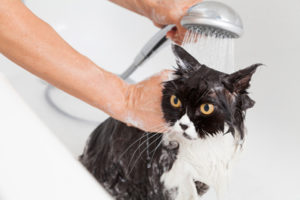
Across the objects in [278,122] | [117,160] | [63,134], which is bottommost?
[278,122]

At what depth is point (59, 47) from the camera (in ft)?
1.98

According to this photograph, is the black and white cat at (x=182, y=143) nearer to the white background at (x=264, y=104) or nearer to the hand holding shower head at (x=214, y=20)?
the hand holding shower head at (x=214, y=20)

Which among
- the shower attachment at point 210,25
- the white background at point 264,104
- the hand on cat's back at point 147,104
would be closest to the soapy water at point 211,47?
the shower attachment at point 210,25

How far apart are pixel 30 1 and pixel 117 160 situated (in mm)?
Result: 886

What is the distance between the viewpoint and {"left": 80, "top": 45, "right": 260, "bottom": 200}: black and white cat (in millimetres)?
544

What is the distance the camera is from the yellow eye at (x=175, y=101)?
556 mm

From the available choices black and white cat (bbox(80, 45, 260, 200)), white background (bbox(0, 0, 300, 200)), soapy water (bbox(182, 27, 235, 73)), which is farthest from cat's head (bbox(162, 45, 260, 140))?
white background (bbox(0, 0, 300, 200))

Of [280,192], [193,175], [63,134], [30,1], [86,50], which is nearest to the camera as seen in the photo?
[193,175]

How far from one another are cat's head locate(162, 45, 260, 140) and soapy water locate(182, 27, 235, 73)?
0.40 ft

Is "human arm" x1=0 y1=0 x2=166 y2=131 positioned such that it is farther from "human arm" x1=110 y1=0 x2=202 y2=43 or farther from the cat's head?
"human arm" x1=110 y1=0 x2=202 y2=43

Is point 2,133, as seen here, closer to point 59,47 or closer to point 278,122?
point 59,47

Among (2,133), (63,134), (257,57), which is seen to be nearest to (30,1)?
(63,134)

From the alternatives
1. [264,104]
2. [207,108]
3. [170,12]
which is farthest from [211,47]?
[264,104]

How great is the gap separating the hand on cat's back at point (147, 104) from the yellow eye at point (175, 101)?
0.05 metres
